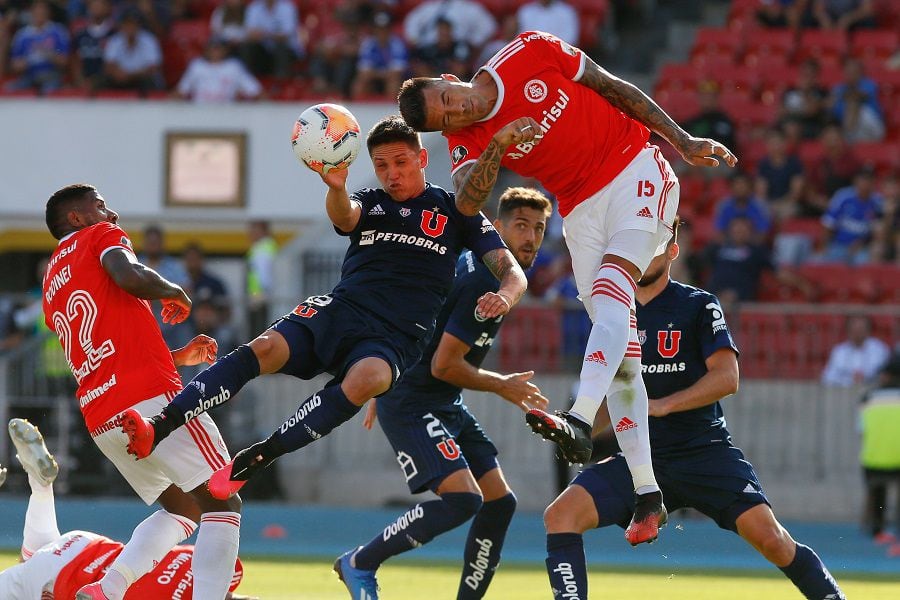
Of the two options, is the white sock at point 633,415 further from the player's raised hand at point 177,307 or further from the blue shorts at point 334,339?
the player's raised hand at point 177,307

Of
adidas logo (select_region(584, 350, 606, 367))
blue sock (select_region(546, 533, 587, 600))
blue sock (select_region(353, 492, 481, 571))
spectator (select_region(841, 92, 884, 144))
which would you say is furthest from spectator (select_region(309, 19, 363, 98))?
blue sock (select_region(546, 533, 587, 600))

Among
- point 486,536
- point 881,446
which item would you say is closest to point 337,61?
point 881,446

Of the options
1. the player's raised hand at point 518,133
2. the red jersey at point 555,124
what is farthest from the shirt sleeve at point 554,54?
the player's raised hand at point 518,133

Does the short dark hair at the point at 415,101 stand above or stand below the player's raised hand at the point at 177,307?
above

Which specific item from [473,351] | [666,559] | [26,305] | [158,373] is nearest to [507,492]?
[473,351]

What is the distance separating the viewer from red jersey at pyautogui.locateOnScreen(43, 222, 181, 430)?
26.2 ft

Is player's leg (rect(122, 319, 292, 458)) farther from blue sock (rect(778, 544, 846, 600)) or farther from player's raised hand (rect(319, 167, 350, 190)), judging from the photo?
blue sock (rect(778, 544, 846, 600))

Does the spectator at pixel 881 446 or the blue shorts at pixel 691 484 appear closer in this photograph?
the blue shorts at pixel 691 484

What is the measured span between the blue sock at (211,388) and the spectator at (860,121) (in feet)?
43.3

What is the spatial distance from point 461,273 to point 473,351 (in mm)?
504

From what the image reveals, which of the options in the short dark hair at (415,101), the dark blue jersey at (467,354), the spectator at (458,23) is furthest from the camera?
the spectator at (458,23)

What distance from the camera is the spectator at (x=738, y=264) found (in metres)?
16.7

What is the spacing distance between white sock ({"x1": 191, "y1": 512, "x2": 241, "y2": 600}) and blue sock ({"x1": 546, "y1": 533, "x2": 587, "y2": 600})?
1626 millimetres

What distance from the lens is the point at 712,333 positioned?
8156mm
